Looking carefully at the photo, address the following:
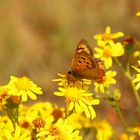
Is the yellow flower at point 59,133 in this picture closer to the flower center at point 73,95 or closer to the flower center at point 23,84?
the flower center at point 73,95

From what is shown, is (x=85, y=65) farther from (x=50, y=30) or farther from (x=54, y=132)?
(x=50, y=30)

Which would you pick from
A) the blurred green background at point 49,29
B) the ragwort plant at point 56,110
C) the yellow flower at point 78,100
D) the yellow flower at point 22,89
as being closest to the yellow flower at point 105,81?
the ragwort plant at point 56,110

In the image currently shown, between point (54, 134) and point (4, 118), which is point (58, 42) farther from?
point (54, 134)

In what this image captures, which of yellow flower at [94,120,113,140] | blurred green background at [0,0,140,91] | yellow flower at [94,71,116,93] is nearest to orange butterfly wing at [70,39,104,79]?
yellow flower at [94,71,116,93]

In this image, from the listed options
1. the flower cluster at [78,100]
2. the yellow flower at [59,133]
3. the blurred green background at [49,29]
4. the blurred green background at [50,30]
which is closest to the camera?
the yellow flower at [59,133]

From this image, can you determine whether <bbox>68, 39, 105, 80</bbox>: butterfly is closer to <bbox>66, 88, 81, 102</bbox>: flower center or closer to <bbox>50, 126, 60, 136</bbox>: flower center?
<bbox>66, 88, 81, 102</bbox>: flower center

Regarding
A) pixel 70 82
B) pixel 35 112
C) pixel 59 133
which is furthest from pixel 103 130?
pixel 59 133
